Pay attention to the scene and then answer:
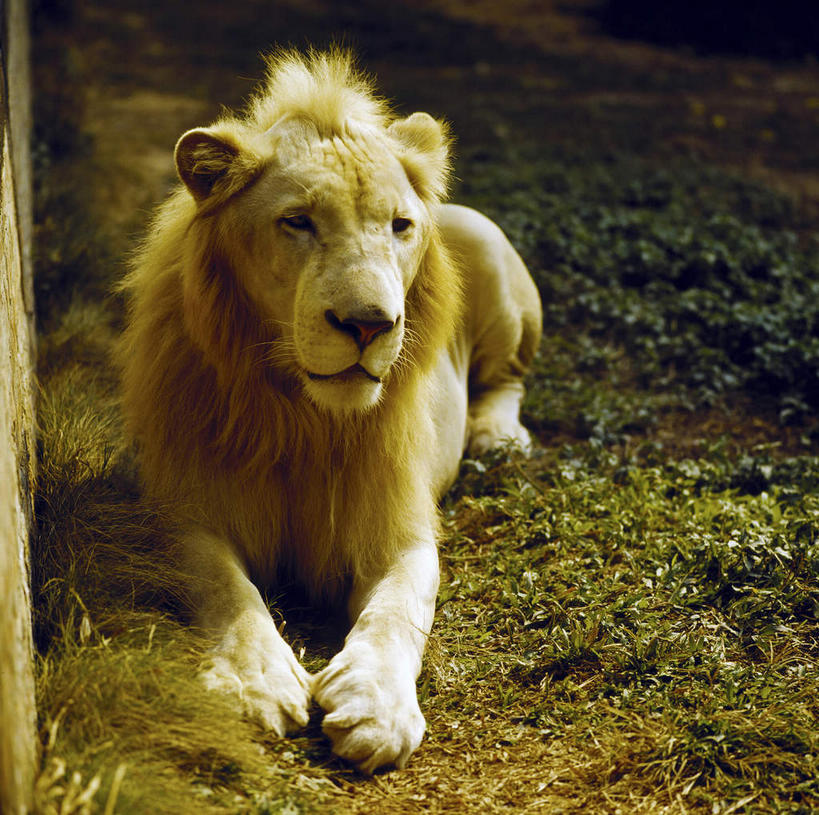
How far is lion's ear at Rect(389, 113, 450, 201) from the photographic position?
3.33m

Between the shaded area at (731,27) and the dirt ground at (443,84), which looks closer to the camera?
the dirt ground at (443,84)

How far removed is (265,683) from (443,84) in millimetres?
9058

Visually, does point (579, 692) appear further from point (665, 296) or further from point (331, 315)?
point (665, 296)

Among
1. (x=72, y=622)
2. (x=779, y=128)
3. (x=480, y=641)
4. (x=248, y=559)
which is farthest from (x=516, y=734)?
(x=779, y=128)

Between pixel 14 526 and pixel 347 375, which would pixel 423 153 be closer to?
pixel 347 375

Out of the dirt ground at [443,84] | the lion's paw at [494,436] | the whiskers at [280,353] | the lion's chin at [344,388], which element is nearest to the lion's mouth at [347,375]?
the lion's chin at [344,388]

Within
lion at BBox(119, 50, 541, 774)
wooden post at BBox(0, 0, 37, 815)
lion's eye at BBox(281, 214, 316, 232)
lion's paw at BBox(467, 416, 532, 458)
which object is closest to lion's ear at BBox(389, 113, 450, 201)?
lion at BBox(119, 50, 541, 774)

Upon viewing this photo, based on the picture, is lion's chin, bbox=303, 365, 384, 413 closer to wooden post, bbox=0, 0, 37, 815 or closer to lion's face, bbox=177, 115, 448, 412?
lion's face, bbox=177, 115, 448, 412

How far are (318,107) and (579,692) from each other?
6.16 ft

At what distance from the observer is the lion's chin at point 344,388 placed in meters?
2.96

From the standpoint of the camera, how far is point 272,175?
3104 mm

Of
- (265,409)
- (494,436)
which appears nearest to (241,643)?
(265,409)

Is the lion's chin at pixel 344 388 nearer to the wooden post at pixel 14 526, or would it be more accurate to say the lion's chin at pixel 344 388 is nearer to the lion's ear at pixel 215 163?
the lion's ear at pixel 215 163

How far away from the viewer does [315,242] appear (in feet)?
9.80
